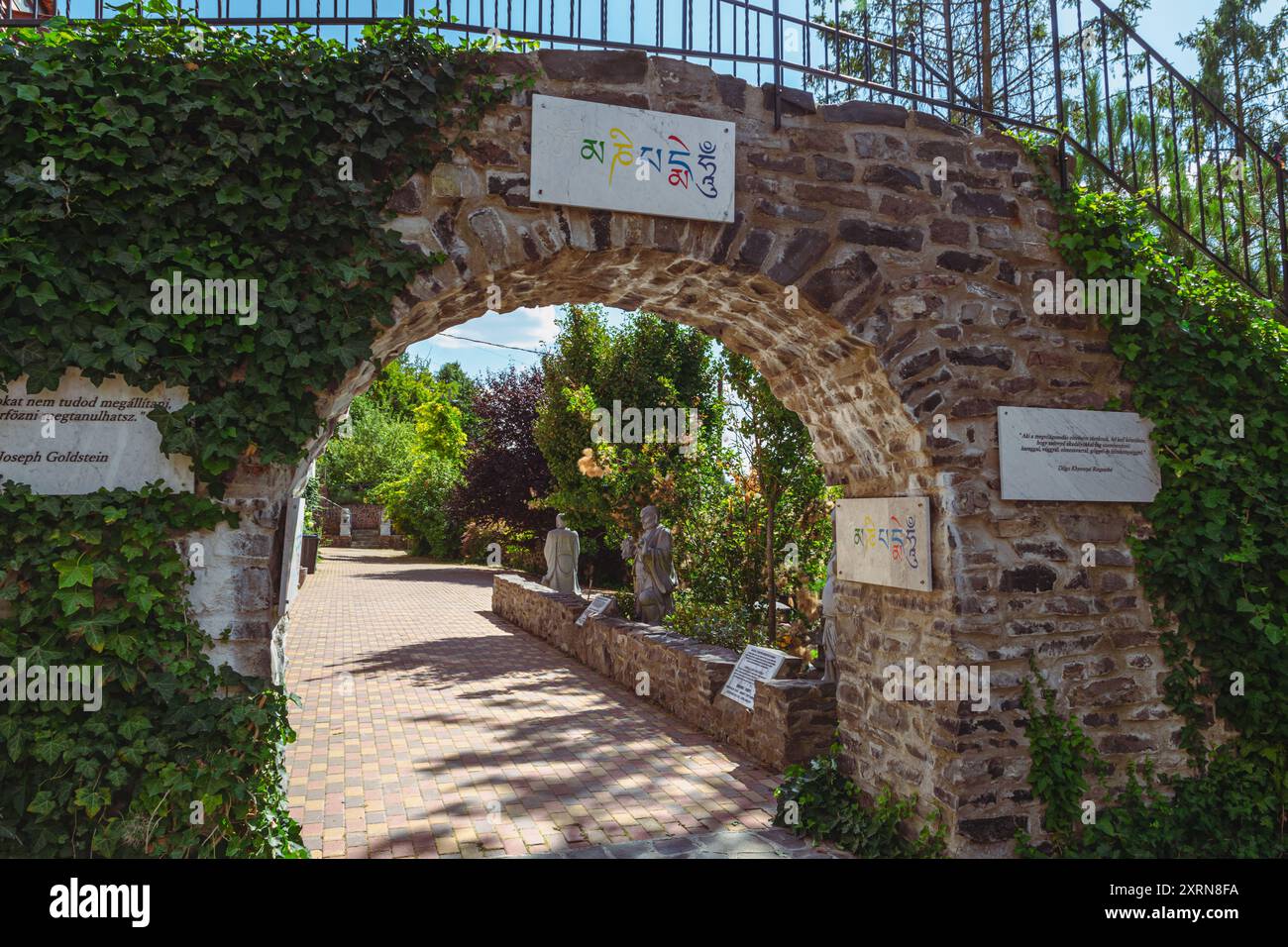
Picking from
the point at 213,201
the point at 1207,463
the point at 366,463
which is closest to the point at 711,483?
the point at 1207,463

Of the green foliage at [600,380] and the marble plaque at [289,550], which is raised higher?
the green foliage at [600,380]

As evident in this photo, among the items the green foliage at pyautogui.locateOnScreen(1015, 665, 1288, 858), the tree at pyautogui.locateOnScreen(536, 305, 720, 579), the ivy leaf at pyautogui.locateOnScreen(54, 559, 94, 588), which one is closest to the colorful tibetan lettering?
the green foliage at pyautogui.locateOnScreen(1015, 665, 1288, 858)

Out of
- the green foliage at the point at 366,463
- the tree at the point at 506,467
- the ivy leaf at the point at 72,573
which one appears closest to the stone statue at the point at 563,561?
the tree at the point at 506,467

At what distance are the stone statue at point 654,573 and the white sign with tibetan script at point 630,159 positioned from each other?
5885mm

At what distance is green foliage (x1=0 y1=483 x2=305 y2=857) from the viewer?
2.99 meters

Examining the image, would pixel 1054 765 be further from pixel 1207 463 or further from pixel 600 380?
pixel 600 380

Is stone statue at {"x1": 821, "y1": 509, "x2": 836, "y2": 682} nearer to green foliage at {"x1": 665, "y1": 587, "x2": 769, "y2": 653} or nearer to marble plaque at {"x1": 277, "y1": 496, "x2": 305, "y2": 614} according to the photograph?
green foliage at {"x1": 665, "y1": 587, "x2": 769, "y2": 653}

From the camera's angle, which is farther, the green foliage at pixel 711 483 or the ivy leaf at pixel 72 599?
the green foliage at pixel 711 483

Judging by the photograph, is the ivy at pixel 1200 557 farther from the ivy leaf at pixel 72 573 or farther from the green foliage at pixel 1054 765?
the ivy leaf at pixel 72 573

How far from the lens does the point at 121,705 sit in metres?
3.09

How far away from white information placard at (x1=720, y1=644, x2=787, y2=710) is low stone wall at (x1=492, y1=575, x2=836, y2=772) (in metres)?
0.07

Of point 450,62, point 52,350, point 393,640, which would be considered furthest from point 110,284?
point 393,640

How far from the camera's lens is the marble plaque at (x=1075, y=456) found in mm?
4016

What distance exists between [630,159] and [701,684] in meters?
4.33
